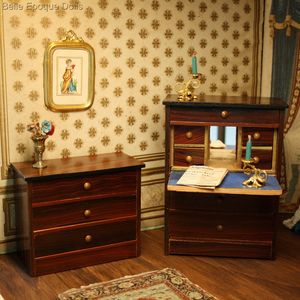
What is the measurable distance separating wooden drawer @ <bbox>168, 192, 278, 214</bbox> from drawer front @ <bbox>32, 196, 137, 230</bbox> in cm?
34

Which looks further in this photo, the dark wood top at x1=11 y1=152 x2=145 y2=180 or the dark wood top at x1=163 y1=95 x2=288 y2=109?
the dark wood top at x1=163 y1=95 x2=288 y2=109

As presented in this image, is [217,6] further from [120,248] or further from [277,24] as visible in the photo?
[120,248]

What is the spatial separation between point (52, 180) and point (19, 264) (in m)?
0.72

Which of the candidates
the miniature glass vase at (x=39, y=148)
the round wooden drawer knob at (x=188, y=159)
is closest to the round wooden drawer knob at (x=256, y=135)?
the round wooden drawer knob at (x=188, y=159)

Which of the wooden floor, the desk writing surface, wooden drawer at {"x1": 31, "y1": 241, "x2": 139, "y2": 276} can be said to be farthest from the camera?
wooden drawer at {"x1": 31, "y1": 241, "x2": 139, "y2": 276}

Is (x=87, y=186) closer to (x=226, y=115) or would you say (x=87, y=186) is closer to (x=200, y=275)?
(x=200, y=275)

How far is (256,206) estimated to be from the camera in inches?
141

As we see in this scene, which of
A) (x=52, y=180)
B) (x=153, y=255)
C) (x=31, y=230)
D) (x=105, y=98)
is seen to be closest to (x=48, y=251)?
(x=31, y=230)

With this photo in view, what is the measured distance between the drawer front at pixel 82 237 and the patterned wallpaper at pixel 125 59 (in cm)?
66

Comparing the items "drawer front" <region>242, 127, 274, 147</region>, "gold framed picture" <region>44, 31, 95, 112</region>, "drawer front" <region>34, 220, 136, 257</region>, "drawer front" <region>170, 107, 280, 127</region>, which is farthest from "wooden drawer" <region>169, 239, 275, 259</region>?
"gold framed picture" <region>44, 31, 95, 112</region>

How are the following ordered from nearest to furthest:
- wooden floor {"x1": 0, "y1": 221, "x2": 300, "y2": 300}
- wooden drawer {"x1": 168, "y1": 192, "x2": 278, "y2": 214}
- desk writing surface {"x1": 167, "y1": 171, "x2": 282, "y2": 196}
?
wooden floor {"x1": 0, "y1": 221, "x2": 300, "y2": 300}, desk writing surface {"x1": 167, "y1": 171, "x2": 282, "y2": 196}, wooden drawer {"x1": 168, "y1": 192, "x2": 278, "y2": 214}

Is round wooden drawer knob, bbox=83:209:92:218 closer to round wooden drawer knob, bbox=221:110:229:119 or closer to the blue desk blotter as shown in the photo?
the blue desk blotter

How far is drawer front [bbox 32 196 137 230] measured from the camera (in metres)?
3.30

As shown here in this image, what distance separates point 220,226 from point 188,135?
2.32ft
